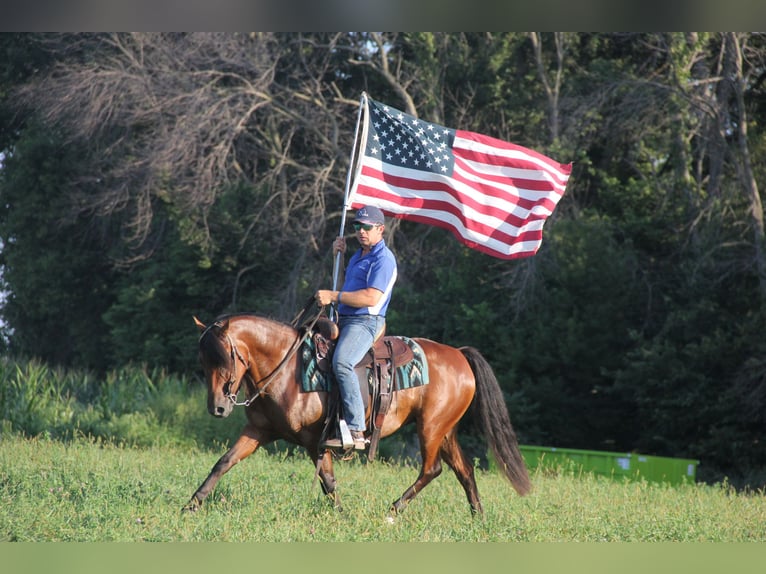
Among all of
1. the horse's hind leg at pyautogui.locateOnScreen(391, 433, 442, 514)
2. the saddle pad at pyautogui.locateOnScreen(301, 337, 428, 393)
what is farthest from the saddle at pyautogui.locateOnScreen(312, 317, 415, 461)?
the horse's hind leg at pyautogui.locateOnScreen(391, 433, 442, 514)

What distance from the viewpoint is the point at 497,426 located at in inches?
371

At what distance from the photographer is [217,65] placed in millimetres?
24219

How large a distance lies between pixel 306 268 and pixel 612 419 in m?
8.03

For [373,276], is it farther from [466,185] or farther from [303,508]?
[466,185]

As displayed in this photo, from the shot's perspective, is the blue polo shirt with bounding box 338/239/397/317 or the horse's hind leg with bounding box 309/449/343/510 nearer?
the blue polo shirt with bounding box 338/239/397/317

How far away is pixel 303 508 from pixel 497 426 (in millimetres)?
1993

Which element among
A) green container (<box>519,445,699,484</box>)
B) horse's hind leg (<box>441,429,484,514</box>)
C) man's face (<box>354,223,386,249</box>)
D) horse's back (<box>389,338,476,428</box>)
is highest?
man's face (<box>354,223,386,249</box>)

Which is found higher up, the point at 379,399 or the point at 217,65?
the point at 217,65

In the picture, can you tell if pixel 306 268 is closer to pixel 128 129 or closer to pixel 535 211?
pixel 128 129

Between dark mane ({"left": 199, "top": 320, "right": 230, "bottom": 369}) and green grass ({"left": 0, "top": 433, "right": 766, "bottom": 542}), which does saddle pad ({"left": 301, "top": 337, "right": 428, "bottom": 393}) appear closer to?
dark mane ({"left": 199, "top": 320, "right": 230, "bottom": 369})

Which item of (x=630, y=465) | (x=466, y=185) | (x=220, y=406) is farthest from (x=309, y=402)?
(x=630, y=465)

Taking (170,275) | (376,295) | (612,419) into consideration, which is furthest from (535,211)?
(170,275)

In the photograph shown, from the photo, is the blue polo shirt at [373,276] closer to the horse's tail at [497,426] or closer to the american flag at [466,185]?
the horse's tail at [497,426]

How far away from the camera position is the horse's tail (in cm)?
934
